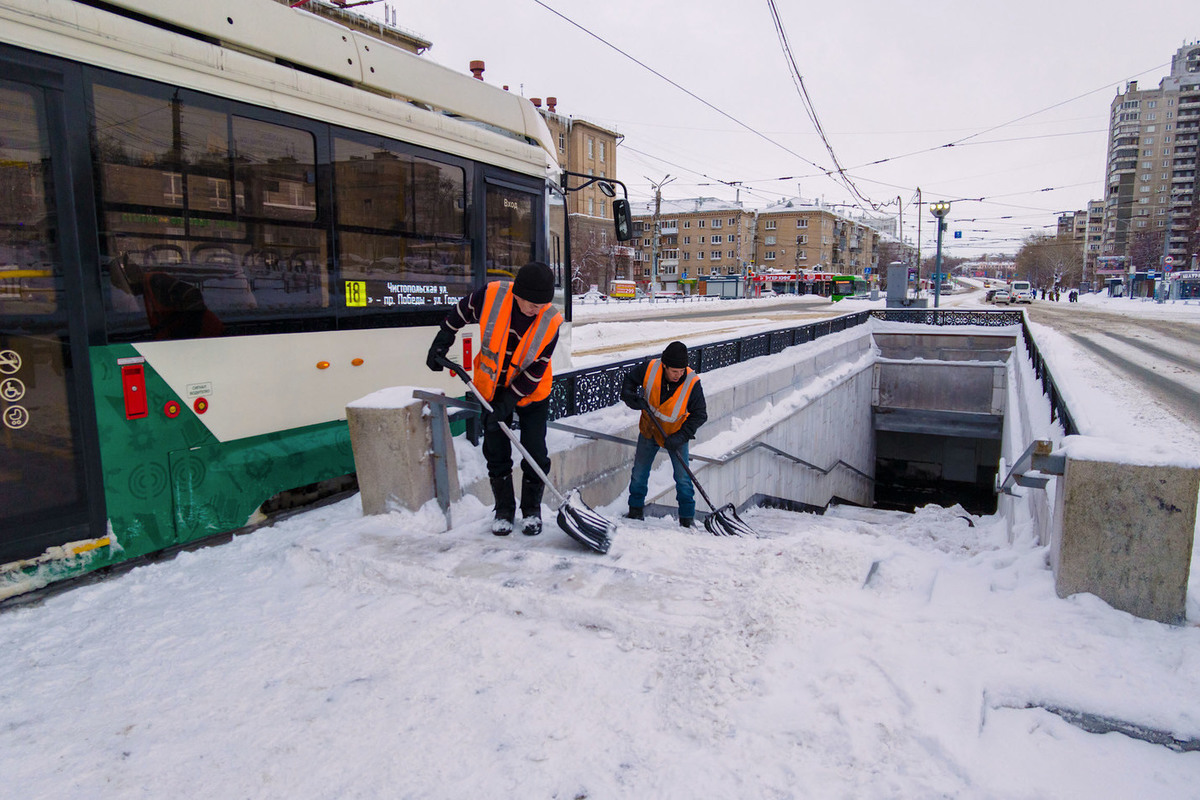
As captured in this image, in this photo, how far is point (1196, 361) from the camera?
13812mm

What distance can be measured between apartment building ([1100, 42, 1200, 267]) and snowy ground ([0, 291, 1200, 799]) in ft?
398

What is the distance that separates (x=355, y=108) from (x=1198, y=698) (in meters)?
5.69

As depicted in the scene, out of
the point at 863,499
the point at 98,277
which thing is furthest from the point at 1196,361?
the point at 98,277

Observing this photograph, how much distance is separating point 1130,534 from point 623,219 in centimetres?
544

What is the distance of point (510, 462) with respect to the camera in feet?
15.6

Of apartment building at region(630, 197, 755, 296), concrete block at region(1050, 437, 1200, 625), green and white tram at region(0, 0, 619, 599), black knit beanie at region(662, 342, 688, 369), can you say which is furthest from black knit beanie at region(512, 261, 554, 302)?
apartment building at region(630, 197, 755, 296)

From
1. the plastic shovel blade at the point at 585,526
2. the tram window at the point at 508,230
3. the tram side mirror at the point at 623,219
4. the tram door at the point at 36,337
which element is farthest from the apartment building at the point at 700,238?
the tram door at the point at 36,337

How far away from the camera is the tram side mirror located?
292 inches

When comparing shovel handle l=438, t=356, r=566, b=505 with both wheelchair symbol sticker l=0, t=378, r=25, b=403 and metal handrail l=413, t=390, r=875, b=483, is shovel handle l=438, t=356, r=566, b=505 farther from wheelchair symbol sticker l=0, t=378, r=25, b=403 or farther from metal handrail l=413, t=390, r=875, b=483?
wheelchair symbol sticker l=0, t=378, r=25, b=403

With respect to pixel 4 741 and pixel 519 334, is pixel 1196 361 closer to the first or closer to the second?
pixel 519 334

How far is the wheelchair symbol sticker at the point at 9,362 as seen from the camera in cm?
343

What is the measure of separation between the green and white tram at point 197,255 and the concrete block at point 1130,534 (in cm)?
460

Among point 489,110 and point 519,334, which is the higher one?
point 489,110

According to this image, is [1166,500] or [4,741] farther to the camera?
[1166,500]
